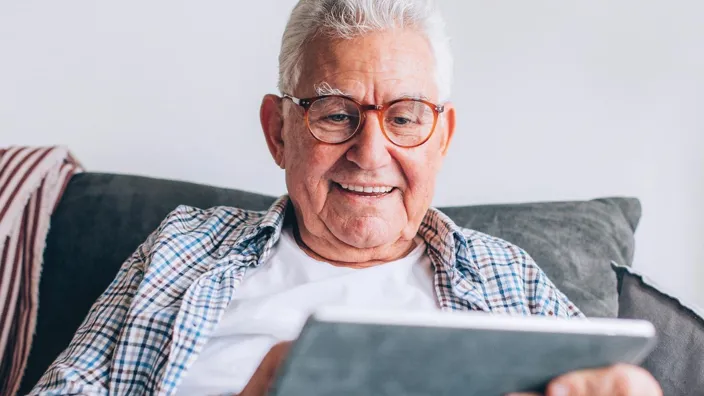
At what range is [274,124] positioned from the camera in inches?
56.4

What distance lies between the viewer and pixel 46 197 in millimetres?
1497

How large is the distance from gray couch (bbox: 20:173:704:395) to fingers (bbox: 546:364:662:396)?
2.54 ft

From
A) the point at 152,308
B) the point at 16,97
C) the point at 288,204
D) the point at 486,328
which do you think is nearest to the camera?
the point at 486,328

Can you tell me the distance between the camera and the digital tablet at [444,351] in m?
0.60

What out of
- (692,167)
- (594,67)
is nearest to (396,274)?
(594,67)

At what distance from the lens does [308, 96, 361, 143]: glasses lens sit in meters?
1.24

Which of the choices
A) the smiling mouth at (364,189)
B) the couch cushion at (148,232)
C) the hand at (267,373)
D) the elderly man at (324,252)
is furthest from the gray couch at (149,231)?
the hand at (267,373)

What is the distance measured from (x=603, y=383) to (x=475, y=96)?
4.31 ft

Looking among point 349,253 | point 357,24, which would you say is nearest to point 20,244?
point 349,253

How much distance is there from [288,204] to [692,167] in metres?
1.20

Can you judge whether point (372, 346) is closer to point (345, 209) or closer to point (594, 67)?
point (345, 209)

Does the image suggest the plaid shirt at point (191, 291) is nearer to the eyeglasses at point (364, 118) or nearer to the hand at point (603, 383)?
the eyeglasses at point (364, 118)

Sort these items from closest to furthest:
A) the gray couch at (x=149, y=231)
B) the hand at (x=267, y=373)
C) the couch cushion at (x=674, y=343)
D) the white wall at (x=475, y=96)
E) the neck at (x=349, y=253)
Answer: the hand at (x=267, y=373) → the couch cushion at (x=674, y=343) → the neck at (x=349, y=253) → the gray couch at (x=149, y=231) → the white wall at (x=475, y=96)

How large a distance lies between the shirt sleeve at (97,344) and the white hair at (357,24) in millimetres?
487
